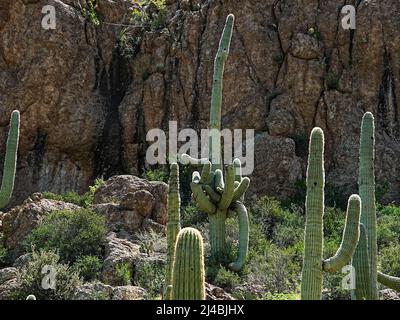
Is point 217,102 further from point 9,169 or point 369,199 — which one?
point 369,199

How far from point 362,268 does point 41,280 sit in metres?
5.72

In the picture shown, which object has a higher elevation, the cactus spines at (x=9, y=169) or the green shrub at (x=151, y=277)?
the cactus spines at (x=9, y=169)

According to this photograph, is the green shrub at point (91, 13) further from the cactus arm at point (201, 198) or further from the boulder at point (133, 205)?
the cactus arm at point (201, 198)

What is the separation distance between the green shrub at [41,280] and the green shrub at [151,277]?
114 cm

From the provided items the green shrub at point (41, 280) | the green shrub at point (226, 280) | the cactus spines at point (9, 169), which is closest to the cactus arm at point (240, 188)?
the green shrub at point (226, 280)

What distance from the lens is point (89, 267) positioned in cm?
1384

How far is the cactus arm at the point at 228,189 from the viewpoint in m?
14.0

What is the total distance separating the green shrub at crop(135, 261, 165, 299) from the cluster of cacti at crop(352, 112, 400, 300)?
3.67 meters

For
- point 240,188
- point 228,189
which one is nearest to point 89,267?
point 228,189

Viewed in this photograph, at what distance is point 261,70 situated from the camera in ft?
74.1

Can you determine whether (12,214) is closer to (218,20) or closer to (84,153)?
(84,153)

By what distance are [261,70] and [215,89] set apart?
24.3ft
